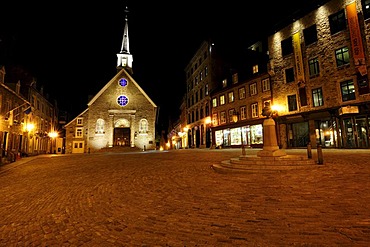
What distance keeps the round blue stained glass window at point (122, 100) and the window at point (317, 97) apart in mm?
28315

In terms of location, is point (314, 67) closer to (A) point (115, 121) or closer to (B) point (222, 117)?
(B) point (222, 117)

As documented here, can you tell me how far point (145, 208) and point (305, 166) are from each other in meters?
6.78

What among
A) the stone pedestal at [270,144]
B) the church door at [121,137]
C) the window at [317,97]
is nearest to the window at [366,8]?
the window at [317,97]

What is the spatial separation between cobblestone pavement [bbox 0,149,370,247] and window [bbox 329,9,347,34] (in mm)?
18157

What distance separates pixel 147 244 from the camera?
112 inches

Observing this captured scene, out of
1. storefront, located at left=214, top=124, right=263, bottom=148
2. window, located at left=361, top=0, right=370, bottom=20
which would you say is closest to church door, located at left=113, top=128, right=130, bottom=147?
storefront, located at left=214, top=124, right=263, bottom=148

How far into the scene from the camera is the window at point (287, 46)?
22531mm

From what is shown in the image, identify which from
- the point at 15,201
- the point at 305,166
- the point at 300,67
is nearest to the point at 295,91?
the point at 300,67

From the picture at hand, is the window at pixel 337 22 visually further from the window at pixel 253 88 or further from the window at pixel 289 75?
the window at pixel 253 88

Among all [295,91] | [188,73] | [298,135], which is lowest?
[298,135]

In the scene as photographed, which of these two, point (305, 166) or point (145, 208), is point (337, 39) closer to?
point (305, 166)

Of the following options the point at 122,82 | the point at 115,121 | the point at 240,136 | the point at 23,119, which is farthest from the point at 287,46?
the point at 23,119

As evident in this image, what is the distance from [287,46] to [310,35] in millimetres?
2524

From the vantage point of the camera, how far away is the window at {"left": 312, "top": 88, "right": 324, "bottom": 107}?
1955cm
